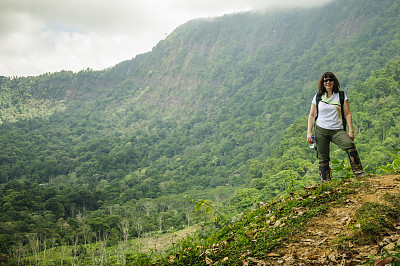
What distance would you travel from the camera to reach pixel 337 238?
3.05 meters

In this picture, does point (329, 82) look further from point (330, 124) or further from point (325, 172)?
point (325, 172)

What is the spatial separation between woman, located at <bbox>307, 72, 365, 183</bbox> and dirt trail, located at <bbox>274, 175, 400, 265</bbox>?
64 centimetres

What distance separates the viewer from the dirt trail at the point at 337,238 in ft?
9.06

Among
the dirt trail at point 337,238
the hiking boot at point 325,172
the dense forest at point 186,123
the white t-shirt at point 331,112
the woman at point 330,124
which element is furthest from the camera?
the dense forest at point 186,123

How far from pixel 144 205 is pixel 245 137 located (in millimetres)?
47167

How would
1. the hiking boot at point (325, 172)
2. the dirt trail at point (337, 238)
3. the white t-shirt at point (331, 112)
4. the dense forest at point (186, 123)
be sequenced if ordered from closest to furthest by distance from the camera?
1. the dirt trail at point (337, 238)
2. the white t-shirt at point (331, 112)
3. the hiking boot at point (325, 172)
4. the dense forest at point (186, 123)

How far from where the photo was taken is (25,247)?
144 feet

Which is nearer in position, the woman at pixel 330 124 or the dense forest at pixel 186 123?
the woman at pixel 330 124

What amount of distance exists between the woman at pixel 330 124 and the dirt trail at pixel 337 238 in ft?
2.11

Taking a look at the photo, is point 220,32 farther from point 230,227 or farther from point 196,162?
point 230,227

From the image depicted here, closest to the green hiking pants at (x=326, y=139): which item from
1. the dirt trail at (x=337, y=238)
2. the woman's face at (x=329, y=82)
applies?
the woman's face at (x=329, y=82)

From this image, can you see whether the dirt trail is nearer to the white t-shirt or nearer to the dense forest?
the white t-shirt

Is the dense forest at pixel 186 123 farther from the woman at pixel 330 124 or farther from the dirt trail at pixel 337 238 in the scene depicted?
the dirt trail at pixel 337 238

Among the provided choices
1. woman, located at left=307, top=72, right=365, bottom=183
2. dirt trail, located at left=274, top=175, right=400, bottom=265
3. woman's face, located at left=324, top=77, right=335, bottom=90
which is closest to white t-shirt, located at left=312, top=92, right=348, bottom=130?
woman, located at left=307, top=72, right=365, bottom=183
